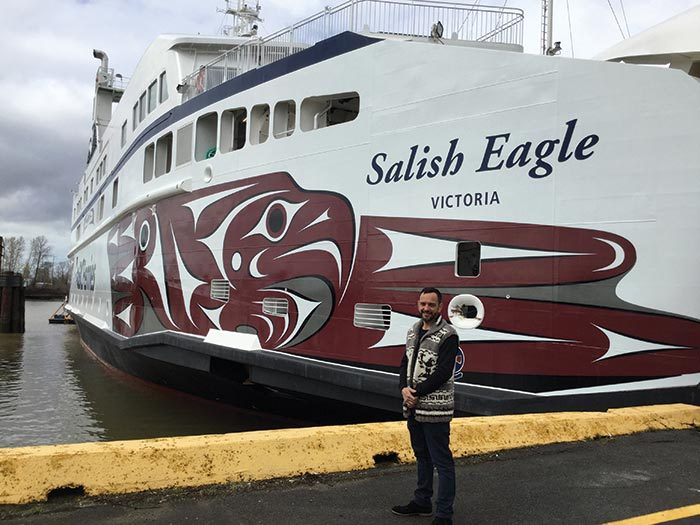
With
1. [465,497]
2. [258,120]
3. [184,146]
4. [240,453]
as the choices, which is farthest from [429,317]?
[184,146]

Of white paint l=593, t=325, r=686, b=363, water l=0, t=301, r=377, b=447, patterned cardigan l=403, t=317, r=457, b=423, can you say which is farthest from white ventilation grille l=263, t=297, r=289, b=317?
patterned cardigan l=403, t=317, r=457, b=423

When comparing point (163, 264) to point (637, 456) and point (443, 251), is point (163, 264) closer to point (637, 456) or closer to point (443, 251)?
point (443, 251)

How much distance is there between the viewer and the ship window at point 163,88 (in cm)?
1136

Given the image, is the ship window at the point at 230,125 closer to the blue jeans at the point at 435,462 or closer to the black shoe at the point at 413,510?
the blue jeans at the point at 435,462

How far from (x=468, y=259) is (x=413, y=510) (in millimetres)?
3054

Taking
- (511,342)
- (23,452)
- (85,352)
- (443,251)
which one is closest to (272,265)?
(443,251)

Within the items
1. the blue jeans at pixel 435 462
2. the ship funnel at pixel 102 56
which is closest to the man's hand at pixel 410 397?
the blue jeans at pixel 435 462

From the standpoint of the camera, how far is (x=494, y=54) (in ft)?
19.2

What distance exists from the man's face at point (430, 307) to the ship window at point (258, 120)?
558 centimetres

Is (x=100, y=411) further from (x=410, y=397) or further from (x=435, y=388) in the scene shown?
(x=435, y=388)

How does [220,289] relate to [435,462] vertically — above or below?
above

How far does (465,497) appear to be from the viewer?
145 inches

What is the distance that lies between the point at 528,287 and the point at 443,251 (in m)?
0.95

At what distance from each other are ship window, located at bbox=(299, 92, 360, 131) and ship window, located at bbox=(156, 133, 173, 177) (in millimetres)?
4407
